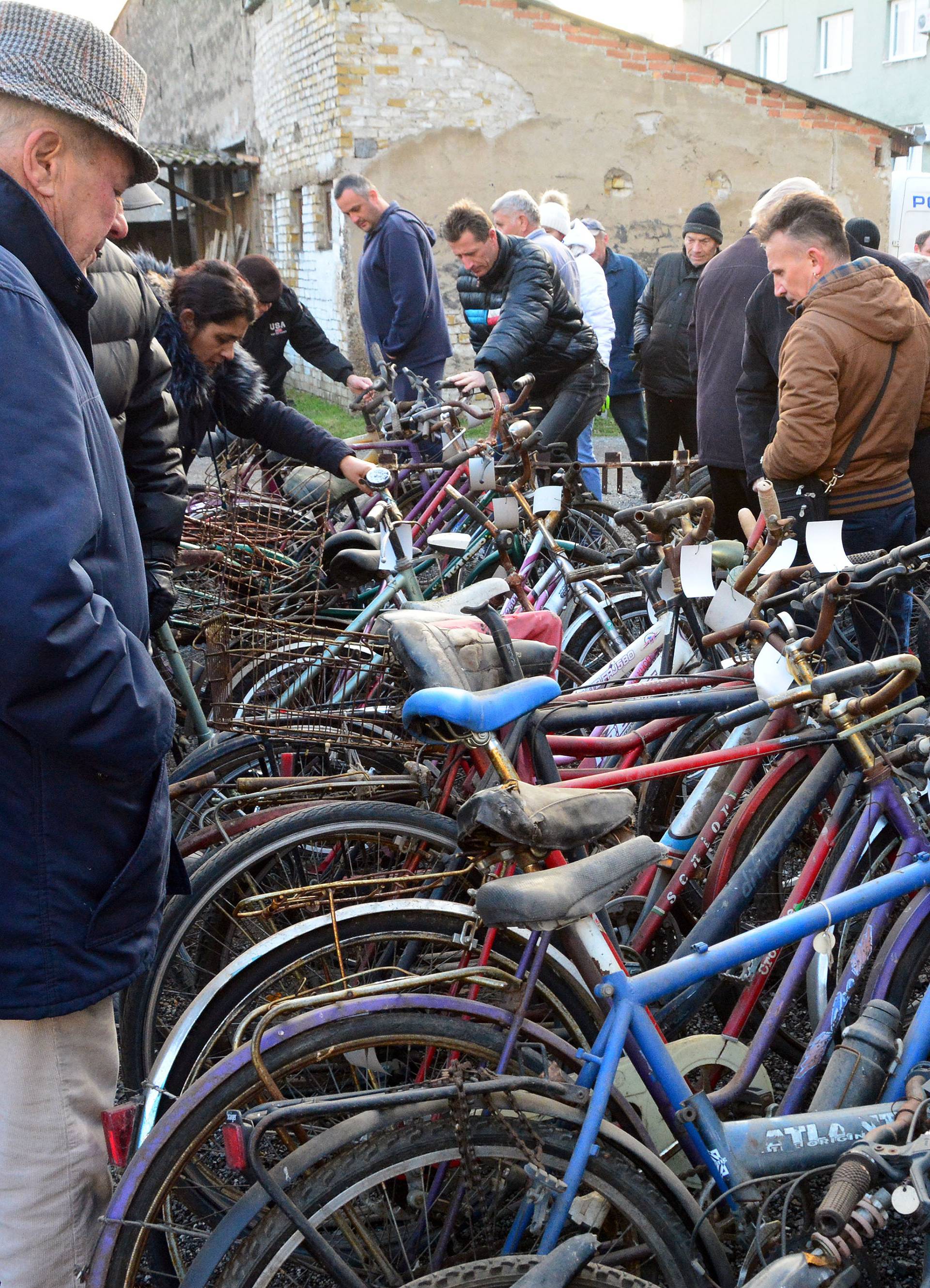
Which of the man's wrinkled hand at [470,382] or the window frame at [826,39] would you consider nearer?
the man's wrinkled hand at [470,382]

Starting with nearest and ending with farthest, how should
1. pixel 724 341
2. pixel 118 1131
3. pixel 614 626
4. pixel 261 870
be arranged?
pixel 118 1131 < pixel 261 870 < pixel 614 626 < pixel 724 341

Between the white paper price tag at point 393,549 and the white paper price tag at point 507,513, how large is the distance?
94cm

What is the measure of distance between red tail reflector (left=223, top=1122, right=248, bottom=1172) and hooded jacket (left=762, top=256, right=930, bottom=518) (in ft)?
9.07

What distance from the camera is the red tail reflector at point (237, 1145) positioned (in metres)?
1.58

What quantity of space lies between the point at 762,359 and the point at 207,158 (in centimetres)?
1670

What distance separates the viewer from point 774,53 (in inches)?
1347

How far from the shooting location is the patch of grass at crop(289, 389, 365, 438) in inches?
481

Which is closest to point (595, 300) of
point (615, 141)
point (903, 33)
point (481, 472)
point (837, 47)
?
point (481, 472)

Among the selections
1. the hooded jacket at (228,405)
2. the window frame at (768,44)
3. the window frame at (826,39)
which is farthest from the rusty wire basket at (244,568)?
the window frame at (768,44)

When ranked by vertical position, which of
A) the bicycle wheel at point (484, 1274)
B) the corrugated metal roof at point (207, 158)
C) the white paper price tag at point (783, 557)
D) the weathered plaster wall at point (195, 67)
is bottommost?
the bicycle wheel at point (484, 1274)

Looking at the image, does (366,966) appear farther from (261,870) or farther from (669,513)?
(669,513)

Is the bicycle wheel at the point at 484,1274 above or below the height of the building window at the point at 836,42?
below

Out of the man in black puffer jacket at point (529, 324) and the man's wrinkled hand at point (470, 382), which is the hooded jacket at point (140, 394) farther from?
the man in black puffer jacket at point (529, 324)

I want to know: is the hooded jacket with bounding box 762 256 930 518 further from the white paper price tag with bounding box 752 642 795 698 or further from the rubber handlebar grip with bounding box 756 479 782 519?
the white paper price tag with bounding box 752 642 795 698
